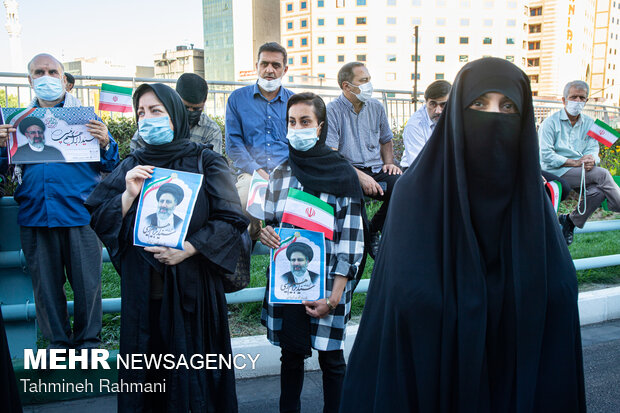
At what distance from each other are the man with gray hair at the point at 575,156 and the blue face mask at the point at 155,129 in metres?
4.59

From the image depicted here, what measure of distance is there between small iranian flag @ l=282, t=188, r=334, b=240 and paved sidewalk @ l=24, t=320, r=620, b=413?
1448 millimetres

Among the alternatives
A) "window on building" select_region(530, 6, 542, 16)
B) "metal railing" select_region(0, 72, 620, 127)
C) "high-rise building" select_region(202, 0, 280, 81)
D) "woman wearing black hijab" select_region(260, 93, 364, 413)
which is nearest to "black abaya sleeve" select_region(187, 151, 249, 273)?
"woman wearing black hijab" select_region(260, 93, 364, 413)

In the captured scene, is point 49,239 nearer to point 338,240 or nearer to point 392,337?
point 338,240

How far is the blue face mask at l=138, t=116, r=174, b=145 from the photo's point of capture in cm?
275

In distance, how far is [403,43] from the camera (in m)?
91.1

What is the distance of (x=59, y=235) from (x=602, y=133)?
5558 millimetres

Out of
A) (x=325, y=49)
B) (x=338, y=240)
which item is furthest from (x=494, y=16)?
(x=338, y=240)

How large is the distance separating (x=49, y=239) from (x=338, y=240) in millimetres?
2171

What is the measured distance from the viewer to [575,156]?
5.86 metres

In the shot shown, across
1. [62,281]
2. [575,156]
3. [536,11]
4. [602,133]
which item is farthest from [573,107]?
[536,11]

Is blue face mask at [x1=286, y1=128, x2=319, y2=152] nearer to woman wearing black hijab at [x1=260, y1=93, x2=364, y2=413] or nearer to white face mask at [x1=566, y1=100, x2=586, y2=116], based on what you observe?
woman wearing black hijab at [x1=260, y1=93, x2=364, y2=413]

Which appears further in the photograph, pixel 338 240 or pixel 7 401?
pixel 338 240

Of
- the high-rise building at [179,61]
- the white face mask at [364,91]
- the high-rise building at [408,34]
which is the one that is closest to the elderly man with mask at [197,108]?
the white face mask at [364,91]

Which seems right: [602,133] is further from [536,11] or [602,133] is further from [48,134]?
[536,11]
